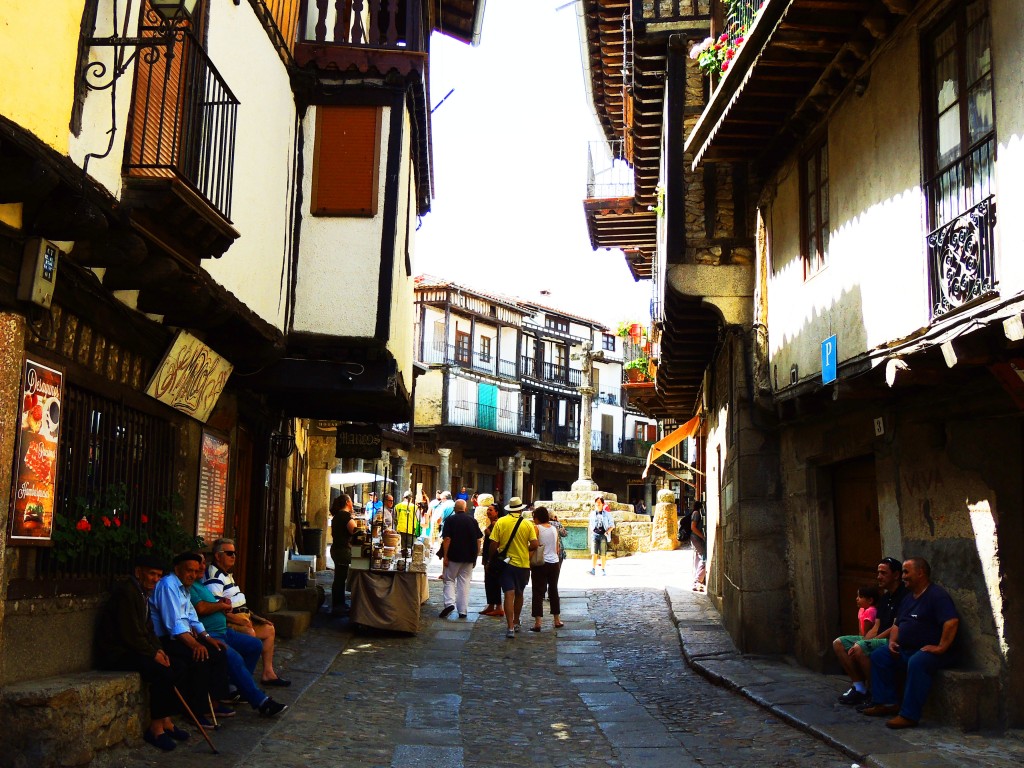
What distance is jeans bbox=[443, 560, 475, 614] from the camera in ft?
47.7

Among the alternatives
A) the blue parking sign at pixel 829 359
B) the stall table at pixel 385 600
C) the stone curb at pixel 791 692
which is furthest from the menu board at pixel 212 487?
the blue parking sign at pixel 829 359

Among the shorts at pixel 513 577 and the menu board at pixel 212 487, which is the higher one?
the menu board at pixel 212 487

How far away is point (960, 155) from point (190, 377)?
606 cm

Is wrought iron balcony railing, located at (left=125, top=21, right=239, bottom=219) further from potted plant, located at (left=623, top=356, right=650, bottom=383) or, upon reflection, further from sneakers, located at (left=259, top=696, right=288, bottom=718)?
potted plant, located at (left=623, top=356, right=650, bottom=383)

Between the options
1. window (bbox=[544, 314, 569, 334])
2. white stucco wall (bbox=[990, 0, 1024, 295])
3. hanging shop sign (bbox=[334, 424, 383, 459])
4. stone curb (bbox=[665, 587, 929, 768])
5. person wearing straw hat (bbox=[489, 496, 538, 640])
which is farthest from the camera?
window (bbox=[544, 314, 569, 334])

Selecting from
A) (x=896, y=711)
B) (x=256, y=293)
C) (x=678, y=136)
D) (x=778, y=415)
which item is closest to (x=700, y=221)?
(x=678, y=136)

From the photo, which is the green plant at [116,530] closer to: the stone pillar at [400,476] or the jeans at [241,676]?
the jeans at [241,676]

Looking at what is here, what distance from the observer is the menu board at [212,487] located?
32.1 feet

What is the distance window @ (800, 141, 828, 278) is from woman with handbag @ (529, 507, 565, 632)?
489 cm

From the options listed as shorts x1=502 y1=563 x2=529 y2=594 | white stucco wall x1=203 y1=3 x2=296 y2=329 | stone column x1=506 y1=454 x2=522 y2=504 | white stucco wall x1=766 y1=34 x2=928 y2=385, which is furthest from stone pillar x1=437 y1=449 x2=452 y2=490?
white stucco wall x1=203 y1=3 x2=296 y2=329

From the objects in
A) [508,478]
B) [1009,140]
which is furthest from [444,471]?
[1009,140]

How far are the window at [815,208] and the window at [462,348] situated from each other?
39.5 meters

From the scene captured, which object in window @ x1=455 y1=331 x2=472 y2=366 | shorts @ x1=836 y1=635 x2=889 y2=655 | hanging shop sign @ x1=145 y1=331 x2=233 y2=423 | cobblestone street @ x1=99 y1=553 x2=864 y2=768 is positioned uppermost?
window @ x1=455 y1=331 x2=472 y2=366

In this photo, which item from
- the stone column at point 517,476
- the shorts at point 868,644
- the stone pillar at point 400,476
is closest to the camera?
the shorts at point 868,644
